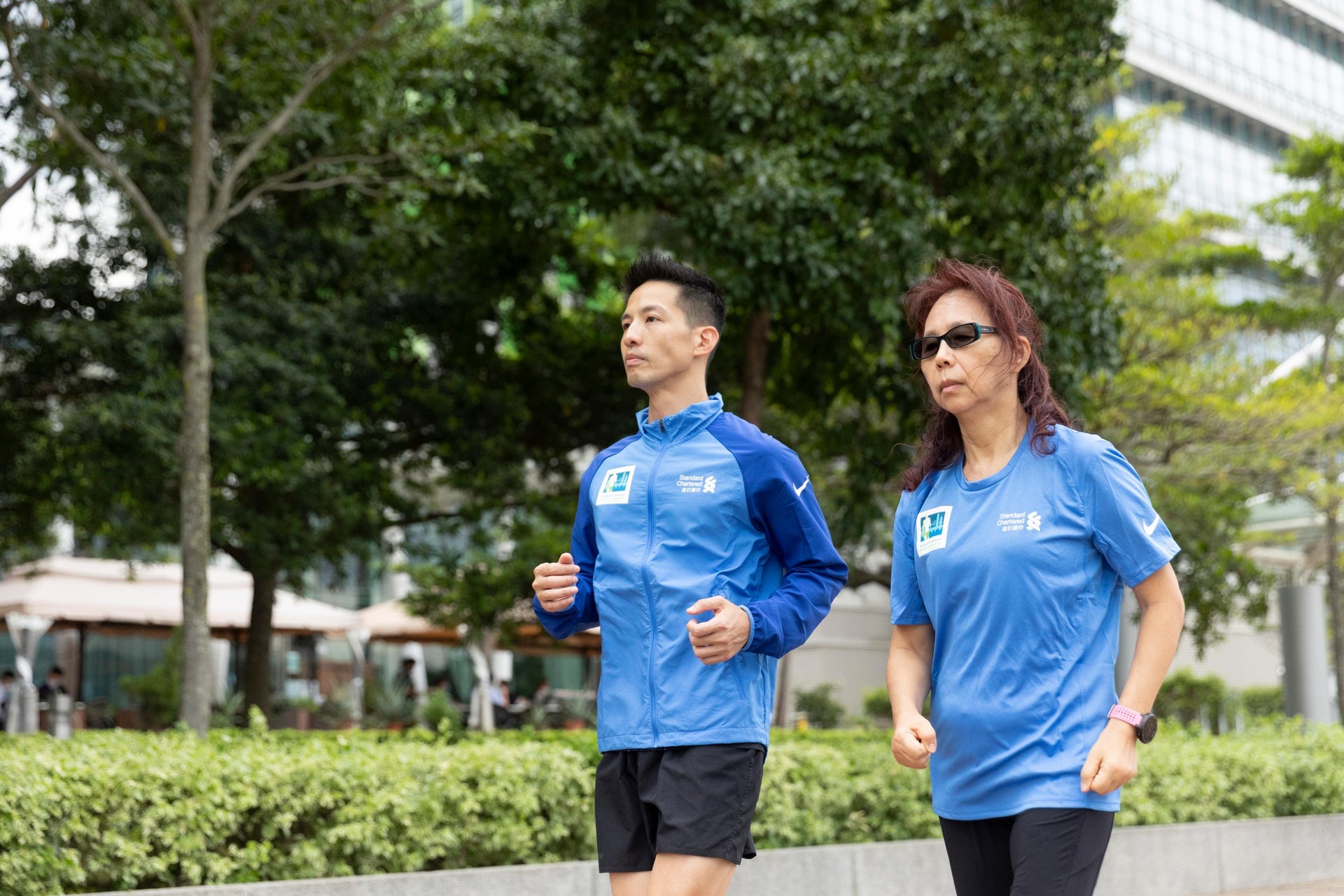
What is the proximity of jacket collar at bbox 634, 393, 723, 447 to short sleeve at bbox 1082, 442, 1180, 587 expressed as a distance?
3.08ft

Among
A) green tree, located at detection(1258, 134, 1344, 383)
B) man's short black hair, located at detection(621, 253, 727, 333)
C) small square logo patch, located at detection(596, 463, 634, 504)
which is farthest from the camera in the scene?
green tree, located at detection(1258, 134, 1344, 383)

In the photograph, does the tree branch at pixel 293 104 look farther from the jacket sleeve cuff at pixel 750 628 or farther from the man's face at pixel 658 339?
the jacket sleeve cuff at pixel 750 628

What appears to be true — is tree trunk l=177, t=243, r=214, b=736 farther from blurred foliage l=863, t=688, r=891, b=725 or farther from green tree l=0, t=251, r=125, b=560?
blurred foliage l=863, t=688, r=891, b=725

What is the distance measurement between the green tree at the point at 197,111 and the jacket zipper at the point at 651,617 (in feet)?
18.7

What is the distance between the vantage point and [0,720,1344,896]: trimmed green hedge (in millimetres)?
5059

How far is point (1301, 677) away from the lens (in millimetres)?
15531

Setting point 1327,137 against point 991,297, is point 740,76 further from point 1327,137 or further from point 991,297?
point 1327,137

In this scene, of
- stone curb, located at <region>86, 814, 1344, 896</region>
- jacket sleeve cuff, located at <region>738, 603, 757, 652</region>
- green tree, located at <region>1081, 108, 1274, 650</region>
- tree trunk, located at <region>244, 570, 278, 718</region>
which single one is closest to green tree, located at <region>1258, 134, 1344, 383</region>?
green tree, located at <region>1081, 108, 1274, 650</region>

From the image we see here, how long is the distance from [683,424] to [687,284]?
36 centimetres

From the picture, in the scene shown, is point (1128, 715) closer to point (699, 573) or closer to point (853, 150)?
point (699, 573)

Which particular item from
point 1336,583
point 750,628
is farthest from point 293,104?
point 1336,583

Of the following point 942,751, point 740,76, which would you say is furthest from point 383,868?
point 740,76

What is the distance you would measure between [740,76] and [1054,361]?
3515 mm

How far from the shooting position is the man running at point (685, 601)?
2.90 metres
